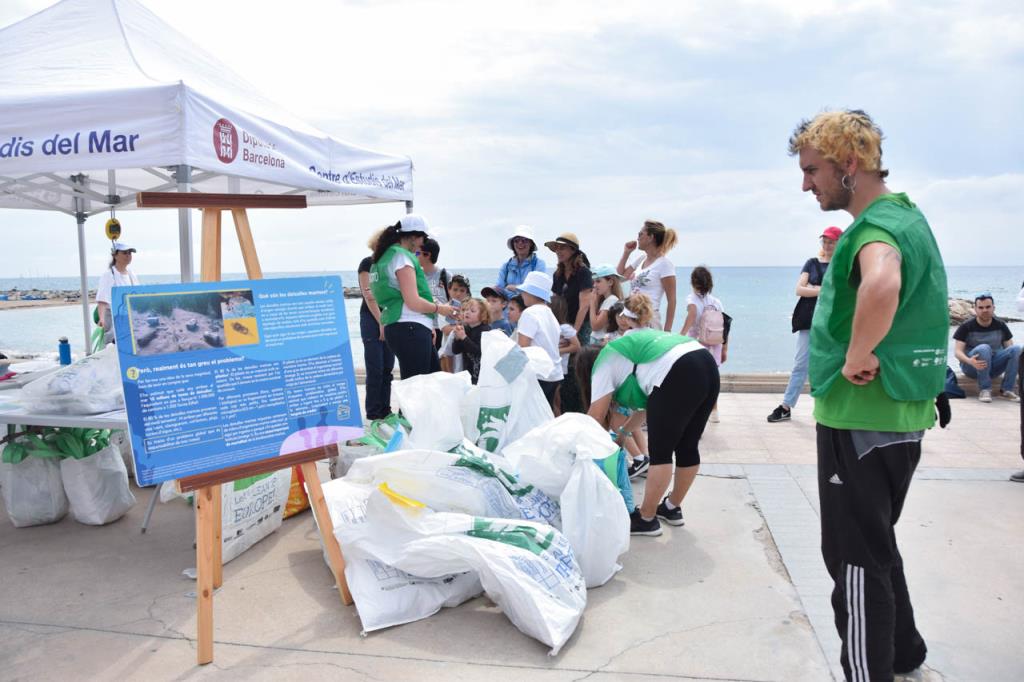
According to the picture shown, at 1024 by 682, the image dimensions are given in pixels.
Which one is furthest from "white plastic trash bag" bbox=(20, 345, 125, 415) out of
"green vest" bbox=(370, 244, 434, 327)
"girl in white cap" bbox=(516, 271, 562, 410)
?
"girl in white cap" bbox=(516, 271, 562, 410)

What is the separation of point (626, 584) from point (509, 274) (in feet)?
11.6

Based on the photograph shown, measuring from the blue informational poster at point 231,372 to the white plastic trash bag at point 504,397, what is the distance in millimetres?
1030

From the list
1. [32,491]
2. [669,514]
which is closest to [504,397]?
[669,514]

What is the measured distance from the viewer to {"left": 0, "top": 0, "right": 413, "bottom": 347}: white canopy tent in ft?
12.0

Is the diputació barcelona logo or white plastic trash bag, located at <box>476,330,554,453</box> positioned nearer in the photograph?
the diputació barcelona logo

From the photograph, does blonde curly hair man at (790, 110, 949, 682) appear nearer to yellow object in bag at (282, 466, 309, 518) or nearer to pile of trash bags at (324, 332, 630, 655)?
pile of trash bags at (324, 332, 630, 655)

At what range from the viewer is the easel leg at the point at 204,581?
8.73 ft

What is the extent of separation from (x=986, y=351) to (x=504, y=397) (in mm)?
6081

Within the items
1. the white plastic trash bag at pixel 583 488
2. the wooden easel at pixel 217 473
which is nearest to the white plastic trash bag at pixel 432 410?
the white plastic trash bag at pixel 583 488

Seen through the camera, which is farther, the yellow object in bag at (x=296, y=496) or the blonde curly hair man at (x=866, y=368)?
the yellow object in bag at (x=296, y=496)

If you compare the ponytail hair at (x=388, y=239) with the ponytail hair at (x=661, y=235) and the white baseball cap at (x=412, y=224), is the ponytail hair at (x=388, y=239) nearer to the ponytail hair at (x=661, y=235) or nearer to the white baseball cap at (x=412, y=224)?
the white baseball cap at (x=412, y=224)

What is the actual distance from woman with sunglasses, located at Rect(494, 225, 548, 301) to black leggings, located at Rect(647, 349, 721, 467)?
2.64 metres

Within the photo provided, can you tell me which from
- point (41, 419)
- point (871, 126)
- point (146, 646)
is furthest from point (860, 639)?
point (41, 419)

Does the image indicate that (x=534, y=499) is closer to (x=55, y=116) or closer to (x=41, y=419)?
(x=41, y=419)
